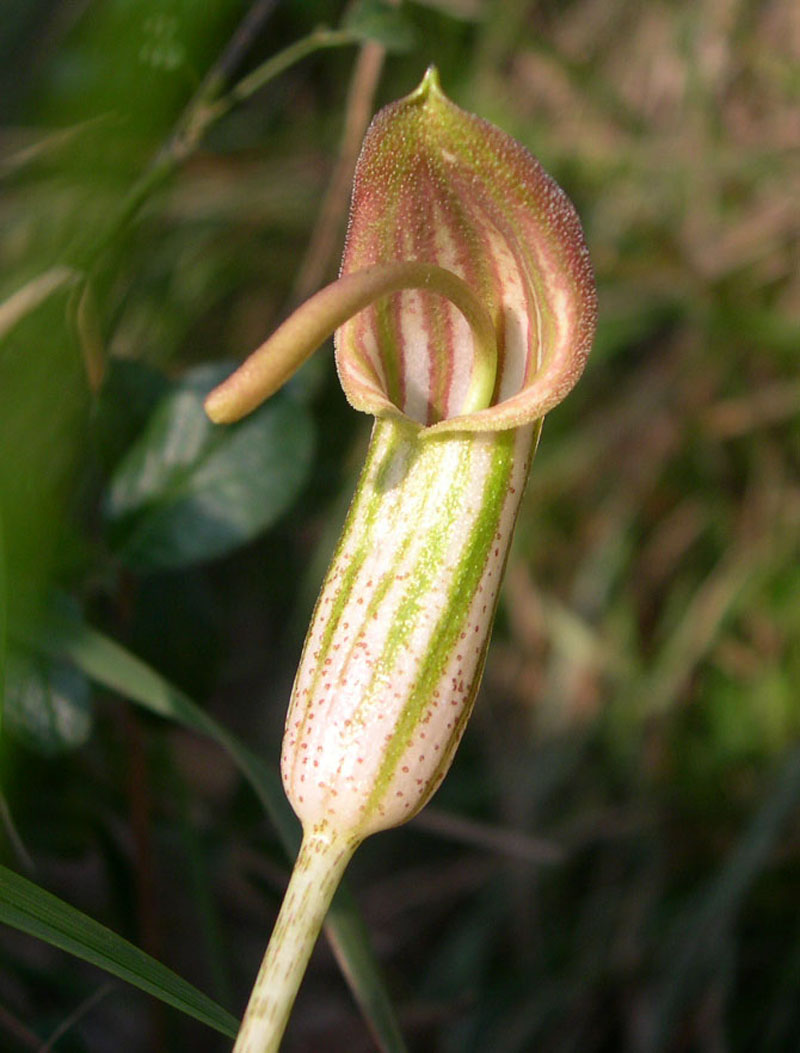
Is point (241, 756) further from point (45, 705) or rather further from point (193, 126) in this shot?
point (193, 126)

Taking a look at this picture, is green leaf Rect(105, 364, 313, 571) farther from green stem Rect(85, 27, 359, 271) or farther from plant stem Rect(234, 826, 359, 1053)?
plant stem Rect(234, 826, 359, 1053)

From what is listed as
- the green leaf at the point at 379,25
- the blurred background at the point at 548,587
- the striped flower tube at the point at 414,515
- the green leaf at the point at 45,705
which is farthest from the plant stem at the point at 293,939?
the green leaf at the point at 379,25

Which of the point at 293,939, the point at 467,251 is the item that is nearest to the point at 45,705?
the point at 293,939

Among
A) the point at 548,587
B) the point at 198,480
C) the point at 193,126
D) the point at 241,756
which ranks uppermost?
the point at 548,587

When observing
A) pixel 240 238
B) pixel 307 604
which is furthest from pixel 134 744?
pixel 240 238

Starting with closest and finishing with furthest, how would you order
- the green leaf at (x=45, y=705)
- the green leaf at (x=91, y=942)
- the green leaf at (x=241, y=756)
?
the green leaf at (x=91, y=942) < the green leaf at (x=241, y=756) < the green leaf at (x=45, y=705)

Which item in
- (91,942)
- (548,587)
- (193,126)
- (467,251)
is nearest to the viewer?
(91,942)

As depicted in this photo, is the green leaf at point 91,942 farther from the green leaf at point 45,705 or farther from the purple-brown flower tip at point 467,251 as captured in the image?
the purple-brown flower tip at point 467,251
